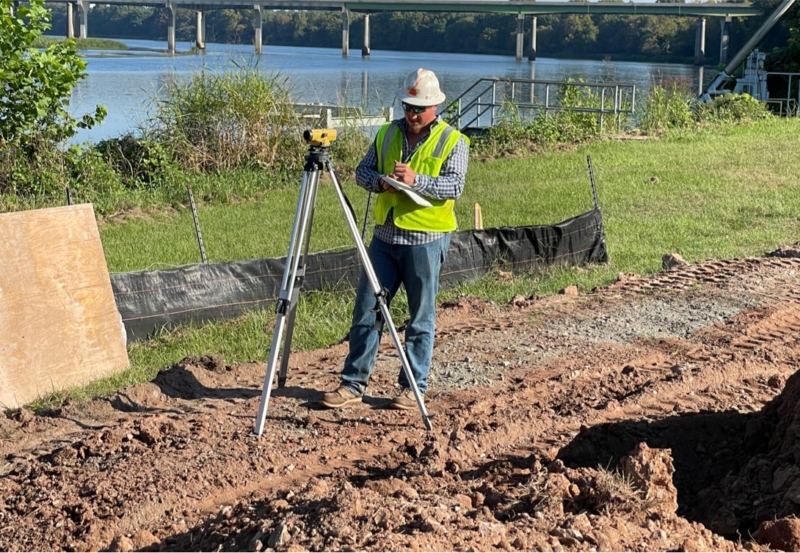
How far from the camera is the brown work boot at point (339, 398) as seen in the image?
21.8ft

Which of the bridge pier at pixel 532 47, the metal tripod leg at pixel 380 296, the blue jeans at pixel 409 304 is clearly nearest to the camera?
the metal tripod leg at pixel 380 296

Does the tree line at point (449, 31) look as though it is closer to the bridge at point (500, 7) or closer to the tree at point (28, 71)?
the bridge at point (500, 7)

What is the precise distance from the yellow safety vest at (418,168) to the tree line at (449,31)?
75491mm

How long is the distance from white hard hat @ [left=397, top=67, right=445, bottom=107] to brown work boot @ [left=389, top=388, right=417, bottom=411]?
1.85 meters

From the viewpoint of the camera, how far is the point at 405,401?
21.9 feet

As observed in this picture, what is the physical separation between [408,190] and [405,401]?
1.40 meters

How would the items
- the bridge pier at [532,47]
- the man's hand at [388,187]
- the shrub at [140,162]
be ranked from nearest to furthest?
the man's hand at [388,187] → the shrub at [140,162] → the bridge pier at [532,47]

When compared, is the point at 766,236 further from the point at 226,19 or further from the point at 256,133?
the point at 226,19

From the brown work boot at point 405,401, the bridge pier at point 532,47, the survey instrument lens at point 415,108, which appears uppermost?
the bridge pier at point 532,47

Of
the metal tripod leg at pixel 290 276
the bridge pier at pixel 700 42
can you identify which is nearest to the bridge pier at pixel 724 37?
the bridge pier at pixel 700 42

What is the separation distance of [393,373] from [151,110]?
1383 cm

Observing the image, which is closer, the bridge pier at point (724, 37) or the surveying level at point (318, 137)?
the surveying level at point (318, 137)

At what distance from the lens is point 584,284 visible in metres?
10.7

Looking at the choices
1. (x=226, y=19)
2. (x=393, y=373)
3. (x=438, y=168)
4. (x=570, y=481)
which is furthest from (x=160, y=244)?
(x=226, y=19)
